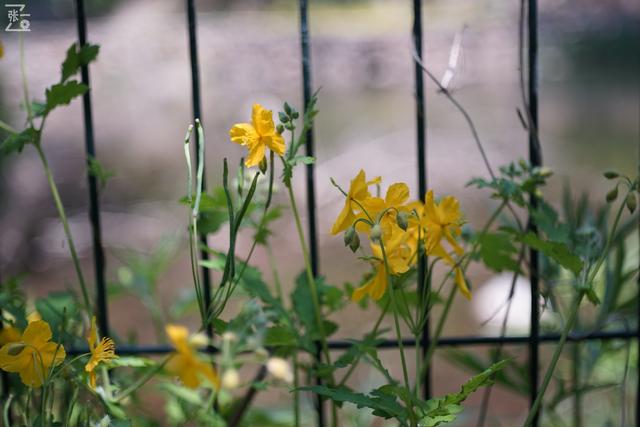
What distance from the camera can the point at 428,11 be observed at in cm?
1338

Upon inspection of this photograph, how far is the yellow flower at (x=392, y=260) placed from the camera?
110cm

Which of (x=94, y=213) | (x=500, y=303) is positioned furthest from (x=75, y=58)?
(x=500, y=303)

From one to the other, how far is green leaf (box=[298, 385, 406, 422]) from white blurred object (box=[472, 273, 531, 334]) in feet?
6.55

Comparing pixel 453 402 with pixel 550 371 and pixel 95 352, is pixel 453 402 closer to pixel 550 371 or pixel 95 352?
pixel 550 371

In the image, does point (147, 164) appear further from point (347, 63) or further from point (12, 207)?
point (347, 63)

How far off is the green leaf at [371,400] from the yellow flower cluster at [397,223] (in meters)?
0.15

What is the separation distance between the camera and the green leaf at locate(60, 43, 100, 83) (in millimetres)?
1271

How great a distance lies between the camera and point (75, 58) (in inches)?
50.4

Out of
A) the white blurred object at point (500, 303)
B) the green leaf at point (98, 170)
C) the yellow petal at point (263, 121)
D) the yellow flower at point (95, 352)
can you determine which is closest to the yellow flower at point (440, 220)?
the yellow petal at point (263, 121)

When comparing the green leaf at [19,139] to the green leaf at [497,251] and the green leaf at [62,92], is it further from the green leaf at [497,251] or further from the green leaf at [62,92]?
the green leaf at [497,251]

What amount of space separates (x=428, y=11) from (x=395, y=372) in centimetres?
1101

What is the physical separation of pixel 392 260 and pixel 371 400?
0.19 metres

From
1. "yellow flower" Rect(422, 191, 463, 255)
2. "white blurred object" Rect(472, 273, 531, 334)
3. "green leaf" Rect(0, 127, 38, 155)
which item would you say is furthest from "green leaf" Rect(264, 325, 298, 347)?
"white blurred object" Rect(472, 273, 531, 334)

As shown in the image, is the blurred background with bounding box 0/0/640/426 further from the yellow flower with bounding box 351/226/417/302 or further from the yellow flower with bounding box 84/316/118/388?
the yellow flower with bounding box 84/316/118/388
